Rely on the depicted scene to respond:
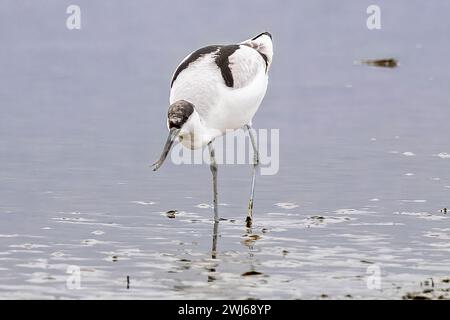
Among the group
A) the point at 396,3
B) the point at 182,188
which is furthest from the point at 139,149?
the point at 396,3

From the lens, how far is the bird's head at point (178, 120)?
1203cm

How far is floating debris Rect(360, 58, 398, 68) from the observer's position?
26734mm

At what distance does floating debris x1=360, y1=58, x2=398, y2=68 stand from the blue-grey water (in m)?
0.23

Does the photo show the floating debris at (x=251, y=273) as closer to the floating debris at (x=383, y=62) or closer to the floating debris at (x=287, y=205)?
the floating debris at (x=287, y=205)

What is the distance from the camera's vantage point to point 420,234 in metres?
12.4

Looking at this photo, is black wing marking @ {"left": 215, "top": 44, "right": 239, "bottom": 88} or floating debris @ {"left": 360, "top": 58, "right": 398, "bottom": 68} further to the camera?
floating debris @ {"left": 360, "top": 58, "right": 398, "bottom": 68}

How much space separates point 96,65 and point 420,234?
14.3 meters

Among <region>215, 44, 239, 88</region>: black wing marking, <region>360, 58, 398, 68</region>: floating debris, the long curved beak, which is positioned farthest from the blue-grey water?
<region>215, 44, 239, 88</region>: black wing marking

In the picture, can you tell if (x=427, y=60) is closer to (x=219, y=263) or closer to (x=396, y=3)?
(x=396, y=3)

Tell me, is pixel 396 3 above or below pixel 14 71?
above

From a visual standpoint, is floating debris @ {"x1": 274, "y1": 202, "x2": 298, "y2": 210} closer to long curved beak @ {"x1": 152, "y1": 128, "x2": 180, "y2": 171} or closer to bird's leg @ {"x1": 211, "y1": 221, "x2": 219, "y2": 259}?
bird's leg @ {"x1": 211, "y1": 221, "x2": 219, "y2": 259}

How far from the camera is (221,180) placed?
49.5ft

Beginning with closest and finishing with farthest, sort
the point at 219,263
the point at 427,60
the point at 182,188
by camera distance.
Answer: the point at 219,263
the point at 182,188
the point at 427,60

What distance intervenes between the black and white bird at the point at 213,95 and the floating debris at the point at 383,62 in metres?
13.3
